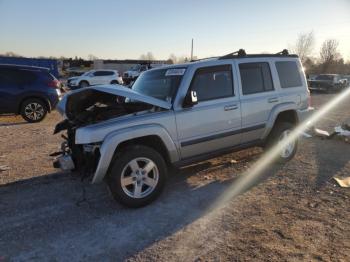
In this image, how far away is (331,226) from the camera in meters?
4.09

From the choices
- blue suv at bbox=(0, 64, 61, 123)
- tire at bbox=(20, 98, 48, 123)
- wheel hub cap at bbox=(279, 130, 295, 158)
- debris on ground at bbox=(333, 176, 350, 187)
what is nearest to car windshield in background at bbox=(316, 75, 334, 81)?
blue suv at bbox=(0, 64, 61, 123)

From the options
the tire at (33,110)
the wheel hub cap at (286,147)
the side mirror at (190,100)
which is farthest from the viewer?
the tire at (33,110)

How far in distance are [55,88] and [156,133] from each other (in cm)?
865

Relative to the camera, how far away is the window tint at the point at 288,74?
636cm

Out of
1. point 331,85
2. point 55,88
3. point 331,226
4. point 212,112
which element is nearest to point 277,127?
point 212,112

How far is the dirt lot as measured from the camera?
11.7ft

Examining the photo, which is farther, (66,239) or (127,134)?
(127,134)

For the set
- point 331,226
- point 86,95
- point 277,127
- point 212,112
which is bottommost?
point 331,226

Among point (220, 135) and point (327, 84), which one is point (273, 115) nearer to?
point (220, 135)

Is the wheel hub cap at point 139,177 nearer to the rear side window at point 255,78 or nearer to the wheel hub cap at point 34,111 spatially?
the rear side window at point 255,78

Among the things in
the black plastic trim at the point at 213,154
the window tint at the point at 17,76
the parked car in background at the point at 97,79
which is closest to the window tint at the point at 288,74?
the black plastic trim at the point at 213,154

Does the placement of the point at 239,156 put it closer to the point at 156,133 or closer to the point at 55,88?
the point at 156,133

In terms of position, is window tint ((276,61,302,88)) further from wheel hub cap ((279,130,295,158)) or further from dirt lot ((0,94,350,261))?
dirt lot ((0,94,350,261))

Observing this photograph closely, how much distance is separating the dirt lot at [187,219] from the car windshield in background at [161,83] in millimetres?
1443
